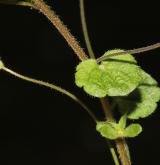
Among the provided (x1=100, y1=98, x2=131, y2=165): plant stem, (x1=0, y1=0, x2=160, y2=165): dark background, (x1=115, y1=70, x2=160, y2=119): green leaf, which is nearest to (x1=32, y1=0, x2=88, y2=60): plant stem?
(x1=100, y1=98, x2=131, y2=165): plant stem

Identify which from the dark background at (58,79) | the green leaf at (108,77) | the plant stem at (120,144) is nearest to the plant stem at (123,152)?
the plant stem at (120,144)

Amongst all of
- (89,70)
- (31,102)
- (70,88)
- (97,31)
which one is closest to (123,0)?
(97,31)

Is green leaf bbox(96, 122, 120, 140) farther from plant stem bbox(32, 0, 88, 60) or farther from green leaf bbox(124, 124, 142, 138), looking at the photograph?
plant stem bbox(32, 0, 88, 60)

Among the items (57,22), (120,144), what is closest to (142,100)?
(120,144)

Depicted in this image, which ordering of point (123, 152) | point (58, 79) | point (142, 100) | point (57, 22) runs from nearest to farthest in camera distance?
point (57, 22) → point (123, 152) → point (142, 100) → point (58, 79)

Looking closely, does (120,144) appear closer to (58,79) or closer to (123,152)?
(123,152)

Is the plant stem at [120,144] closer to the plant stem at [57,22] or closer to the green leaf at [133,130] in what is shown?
the green leaf at [133,130]

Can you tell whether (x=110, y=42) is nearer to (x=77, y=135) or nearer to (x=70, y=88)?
(x=70, y=88)
